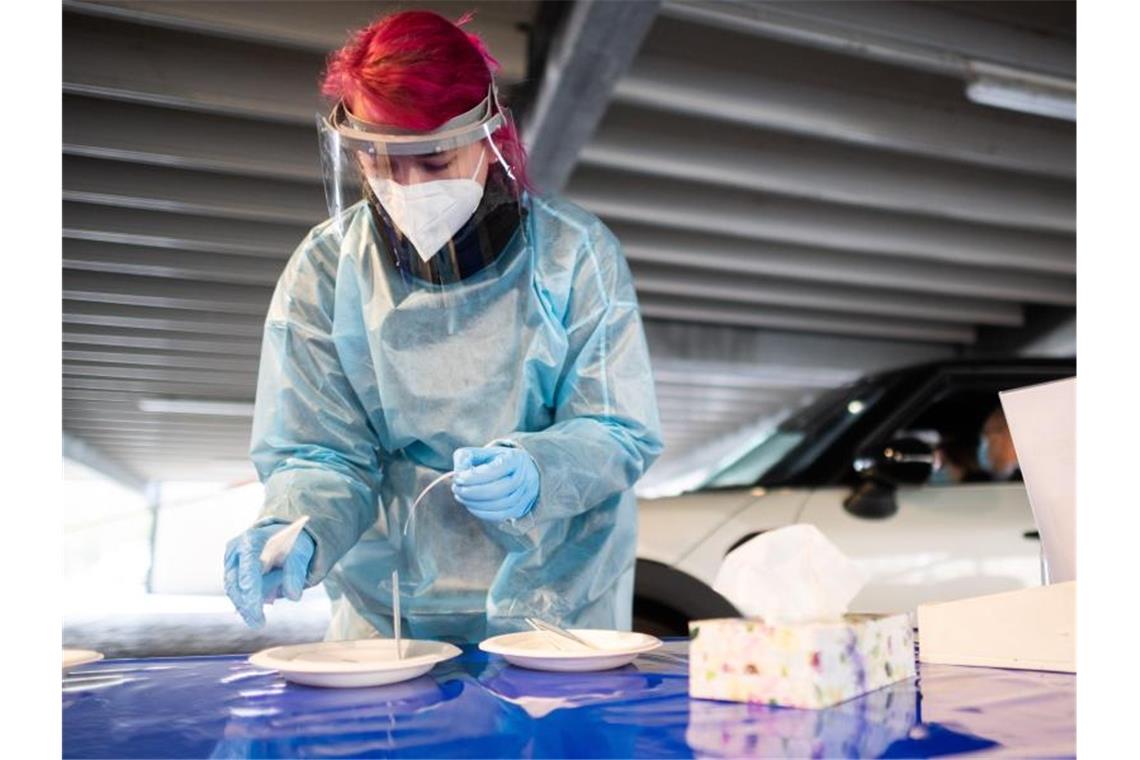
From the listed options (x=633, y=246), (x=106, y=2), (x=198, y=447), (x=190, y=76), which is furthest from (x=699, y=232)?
(x=198, y=447)

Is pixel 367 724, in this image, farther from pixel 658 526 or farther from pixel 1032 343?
pixel 1032 343

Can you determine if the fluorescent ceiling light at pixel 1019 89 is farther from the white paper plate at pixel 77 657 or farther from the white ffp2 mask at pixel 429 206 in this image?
→ the white paper plate at pixel 77 657

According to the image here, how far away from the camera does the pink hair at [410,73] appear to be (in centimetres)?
133

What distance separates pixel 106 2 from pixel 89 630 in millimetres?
2023

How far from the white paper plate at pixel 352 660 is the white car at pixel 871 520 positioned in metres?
1.54

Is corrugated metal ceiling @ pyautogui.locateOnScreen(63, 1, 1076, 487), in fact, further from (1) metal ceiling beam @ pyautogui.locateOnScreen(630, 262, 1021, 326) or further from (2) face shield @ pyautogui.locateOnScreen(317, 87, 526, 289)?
(2) face shield @ pyautogui.locateOnScreen(317, 87, 526, 289)

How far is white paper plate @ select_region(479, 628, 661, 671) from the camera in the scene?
114cm

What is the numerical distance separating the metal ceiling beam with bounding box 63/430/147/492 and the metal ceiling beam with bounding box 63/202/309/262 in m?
4.69

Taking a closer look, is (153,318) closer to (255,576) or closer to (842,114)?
(842,114)

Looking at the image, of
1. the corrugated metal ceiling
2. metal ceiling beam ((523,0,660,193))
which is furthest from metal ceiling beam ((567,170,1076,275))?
metal ceiling beam ((523,0,660,193))

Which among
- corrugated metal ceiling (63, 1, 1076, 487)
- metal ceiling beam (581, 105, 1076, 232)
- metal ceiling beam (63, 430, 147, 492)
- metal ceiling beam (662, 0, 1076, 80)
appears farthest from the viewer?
metal ceiling beam (63, 430, 147, 492)

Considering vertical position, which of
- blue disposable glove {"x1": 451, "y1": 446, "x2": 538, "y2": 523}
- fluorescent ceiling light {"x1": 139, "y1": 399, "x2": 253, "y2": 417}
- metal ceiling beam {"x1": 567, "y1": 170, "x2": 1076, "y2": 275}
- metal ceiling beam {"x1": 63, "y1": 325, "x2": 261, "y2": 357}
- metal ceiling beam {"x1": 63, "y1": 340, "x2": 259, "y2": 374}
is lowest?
blue disposable glove {"x1": 451, "y1": 446, "x2": 538, "y2": 523}

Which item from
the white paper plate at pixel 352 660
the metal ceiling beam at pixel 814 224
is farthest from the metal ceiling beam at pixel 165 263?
the white paper plate at pixel 352 660

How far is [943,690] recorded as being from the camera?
1.05 metres
